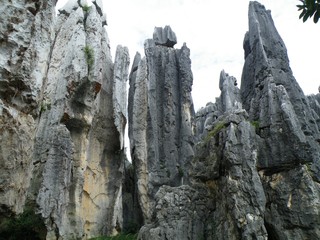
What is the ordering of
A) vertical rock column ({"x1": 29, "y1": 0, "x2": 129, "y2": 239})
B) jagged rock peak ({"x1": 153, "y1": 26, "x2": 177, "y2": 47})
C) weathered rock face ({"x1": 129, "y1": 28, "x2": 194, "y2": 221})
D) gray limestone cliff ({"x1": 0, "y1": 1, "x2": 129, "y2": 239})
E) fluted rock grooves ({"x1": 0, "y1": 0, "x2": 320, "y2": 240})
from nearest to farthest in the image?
fluted rock grooves ({"x1": 0, "y1": 0, "x2": 320, "y2": 240}) → gray limestone cliff ({"x1": 0, "y1": 1, "x2": 129, "y2": 239}) → vertical rock column ({"x1": 29, "y1": 0, "x2": 129, "y2": 239}) → weathered rock face ({"x1": 129, "y1": 28, "x2": 194, "y2": 221}) → jagged rock peak ({"x1": 153, "y1": 26, "x2": 177, "y2": 47})

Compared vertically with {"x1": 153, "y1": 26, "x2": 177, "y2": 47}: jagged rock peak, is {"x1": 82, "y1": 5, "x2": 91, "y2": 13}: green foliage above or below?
below

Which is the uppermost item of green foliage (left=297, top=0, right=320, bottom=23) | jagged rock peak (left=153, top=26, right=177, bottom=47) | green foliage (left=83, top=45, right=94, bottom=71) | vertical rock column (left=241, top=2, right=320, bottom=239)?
jagged rock peak (left=153, top=26, right=177, bottom=47)

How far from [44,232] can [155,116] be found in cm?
1137

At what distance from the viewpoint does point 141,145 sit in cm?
2231

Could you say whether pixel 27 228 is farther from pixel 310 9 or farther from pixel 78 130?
pixel 310 9

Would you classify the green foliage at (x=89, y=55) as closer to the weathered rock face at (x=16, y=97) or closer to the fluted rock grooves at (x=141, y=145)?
the fluted rock grooves at (x=141, y=145)

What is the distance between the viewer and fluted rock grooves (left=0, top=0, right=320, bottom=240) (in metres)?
3.46

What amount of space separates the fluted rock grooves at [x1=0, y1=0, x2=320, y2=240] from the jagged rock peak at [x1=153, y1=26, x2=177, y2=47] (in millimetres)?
4341

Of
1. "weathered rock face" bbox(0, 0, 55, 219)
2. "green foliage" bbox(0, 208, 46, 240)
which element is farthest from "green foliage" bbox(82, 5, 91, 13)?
"weathered rock face" bbox(0, 0, 55, 219)

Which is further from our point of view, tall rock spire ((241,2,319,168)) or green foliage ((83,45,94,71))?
green foliage ((83,45,94,71))

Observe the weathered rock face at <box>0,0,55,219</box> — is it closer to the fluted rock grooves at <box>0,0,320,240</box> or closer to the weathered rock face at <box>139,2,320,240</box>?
the fluted rock grooves at <box>0,0,320,240</box>

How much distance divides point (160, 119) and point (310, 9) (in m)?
19.6

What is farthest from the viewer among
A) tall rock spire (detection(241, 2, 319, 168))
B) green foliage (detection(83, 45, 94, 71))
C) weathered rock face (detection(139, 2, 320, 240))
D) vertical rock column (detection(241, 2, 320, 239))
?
green foliage (detection(83, 45, 94, 71))

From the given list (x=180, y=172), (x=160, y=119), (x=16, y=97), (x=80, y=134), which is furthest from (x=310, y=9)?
(x=160, y=119)
